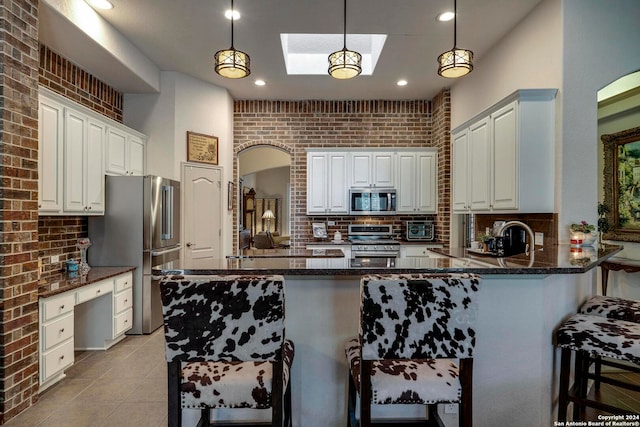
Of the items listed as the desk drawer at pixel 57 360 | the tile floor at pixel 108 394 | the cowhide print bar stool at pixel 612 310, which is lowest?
the tile floor at pixel 108 394

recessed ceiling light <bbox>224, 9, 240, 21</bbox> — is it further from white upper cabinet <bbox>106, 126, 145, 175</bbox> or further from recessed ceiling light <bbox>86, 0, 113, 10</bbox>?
white upper cabinet <bbox>106, 126, 145, 175</bbox>

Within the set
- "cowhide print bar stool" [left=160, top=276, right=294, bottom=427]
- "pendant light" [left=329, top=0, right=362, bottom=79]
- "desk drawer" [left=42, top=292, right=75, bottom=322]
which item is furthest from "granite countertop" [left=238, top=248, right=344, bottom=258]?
"cowhide print bar stool" [left=160, top=276, right=294, bottom=427]

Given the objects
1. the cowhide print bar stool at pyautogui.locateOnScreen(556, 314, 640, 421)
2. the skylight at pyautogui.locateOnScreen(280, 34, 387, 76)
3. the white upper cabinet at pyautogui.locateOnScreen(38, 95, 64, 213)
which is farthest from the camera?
the skylight at pyautogui.locateOnScreen(280, 34, 387, 76)

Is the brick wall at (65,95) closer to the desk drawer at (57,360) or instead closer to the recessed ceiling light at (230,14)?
the desk drawer at (57,360)

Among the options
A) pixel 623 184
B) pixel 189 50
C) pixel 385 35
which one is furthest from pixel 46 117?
pixel 623 184

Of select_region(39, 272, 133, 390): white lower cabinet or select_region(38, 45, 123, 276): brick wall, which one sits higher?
select_region(38, 45, 123, 276): brick wall

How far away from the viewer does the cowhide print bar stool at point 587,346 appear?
5.56ft

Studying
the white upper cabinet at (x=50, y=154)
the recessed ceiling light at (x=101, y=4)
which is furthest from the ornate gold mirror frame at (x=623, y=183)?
the white upper cabinet at (x=50, y=154)

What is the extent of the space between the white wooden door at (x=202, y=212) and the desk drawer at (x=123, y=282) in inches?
33.8

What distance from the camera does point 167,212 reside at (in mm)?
4062

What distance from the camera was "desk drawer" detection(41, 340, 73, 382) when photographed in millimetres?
2545

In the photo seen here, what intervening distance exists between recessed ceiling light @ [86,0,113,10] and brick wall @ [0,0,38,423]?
664mm

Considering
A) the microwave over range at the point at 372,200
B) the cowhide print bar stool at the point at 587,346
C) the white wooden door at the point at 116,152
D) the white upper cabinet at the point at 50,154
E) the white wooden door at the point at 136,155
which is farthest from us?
the microwave over range at the point at 372,200

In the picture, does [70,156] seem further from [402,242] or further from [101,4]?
[402,242]
